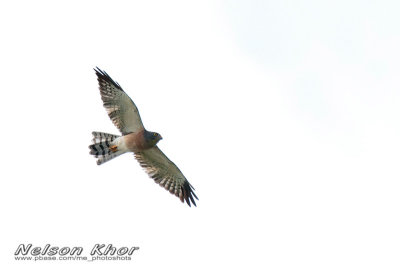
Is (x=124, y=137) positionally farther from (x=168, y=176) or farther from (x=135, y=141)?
(x=168, y=176)

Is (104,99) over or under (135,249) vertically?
over

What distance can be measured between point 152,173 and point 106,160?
76.2 inches

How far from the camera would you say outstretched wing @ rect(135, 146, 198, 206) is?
2152 centimetres

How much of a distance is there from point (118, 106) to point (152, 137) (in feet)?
4.89

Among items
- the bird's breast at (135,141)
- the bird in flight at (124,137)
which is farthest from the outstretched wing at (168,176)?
the bird's breast at (135,141)

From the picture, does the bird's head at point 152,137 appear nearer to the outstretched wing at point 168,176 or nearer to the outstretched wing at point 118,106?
the outstretched wing at point 118,106

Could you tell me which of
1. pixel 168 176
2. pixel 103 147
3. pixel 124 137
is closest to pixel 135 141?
pixel 124 137

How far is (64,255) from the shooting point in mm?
20453

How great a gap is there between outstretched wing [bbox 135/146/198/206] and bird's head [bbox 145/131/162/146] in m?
0.95

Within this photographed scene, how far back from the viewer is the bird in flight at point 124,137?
20484mm

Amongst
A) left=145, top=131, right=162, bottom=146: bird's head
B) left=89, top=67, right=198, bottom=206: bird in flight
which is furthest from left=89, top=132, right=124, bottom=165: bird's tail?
left=145, top=131, right=162, bottom=146: bird's head

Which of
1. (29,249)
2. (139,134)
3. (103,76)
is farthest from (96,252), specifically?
(103,76)

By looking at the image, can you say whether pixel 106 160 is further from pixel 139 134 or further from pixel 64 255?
pixel 64 255

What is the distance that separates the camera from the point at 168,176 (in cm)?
2183
